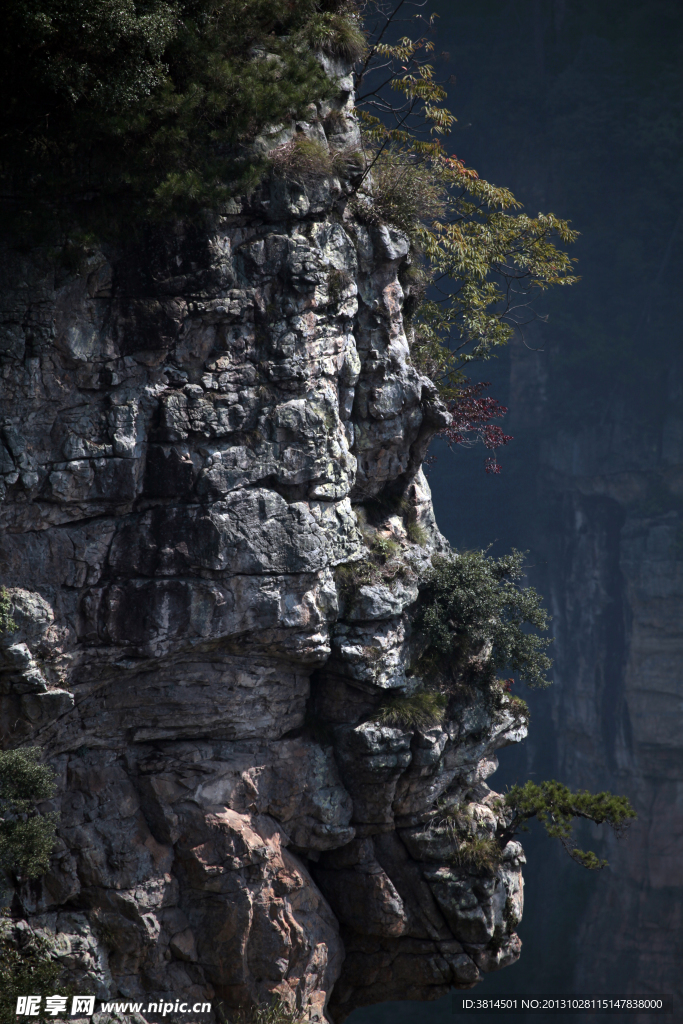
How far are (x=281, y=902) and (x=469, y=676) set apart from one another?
17.5 feet

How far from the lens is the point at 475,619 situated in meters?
13.3

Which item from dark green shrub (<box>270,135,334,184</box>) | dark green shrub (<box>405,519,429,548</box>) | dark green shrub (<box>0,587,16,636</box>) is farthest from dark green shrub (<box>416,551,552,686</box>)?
dark green shrub (<box>270,135,334,184</box>)

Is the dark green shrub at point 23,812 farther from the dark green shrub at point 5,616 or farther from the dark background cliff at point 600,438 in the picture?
the dark background cliff at point 600,438

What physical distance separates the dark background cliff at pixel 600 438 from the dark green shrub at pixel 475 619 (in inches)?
763

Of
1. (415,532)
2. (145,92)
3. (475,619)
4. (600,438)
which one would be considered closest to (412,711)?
(475,619)

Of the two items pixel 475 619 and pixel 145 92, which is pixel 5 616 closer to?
pixel 145 92

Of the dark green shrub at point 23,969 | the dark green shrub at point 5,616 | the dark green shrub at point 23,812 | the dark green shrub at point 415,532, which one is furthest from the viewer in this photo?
the dark green shrub at point 415,532

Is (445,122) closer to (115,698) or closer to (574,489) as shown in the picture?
(115,698)

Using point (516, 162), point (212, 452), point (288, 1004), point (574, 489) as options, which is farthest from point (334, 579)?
point (516, 162)

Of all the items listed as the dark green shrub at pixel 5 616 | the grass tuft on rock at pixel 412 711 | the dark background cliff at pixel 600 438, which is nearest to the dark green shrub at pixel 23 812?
the dark green shrub at pixel 5 616

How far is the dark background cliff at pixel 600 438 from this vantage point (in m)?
31.3

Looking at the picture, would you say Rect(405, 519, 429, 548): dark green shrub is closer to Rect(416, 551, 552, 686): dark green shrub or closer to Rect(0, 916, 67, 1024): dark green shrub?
Rect(416, 551, 552, 686): dark green shrub

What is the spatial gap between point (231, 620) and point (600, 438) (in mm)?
28546

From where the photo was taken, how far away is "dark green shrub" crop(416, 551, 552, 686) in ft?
42.9
